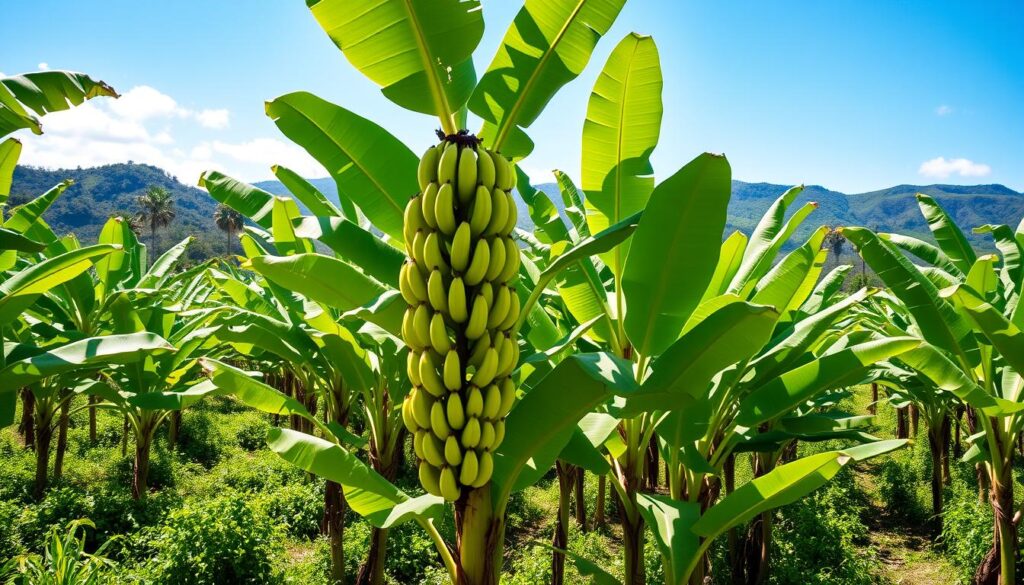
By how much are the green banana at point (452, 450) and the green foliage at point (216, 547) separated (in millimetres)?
3743

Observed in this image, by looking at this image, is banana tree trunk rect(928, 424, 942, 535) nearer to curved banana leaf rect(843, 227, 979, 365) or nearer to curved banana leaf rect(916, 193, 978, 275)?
curved banana leaf rect(916, 193, 978, 275)

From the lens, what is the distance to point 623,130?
2.39 meters

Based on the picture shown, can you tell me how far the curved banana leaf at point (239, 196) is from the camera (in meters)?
2.97

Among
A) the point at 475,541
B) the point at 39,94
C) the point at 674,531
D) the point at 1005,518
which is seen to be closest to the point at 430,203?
the point at 475,541

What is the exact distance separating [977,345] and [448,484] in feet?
10.0

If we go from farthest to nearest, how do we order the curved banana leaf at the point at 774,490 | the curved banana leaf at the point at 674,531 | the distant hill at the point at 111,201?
1. the distant hill at the point at 111,201
2. the curved banana leaf at the point at 674,531
3. the curved banana leaf at the point at 774,490

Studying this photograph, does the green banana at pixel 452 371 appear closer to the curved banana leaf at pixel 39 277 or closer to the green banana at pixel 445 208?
the green banana at pixel 445 208

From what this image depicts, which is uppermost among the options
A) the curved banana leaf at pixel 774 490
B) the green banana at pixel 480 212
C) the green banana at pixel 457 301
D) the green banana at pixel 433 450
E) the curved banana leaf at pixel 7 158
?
the curved banana leaf at pixel 7 158

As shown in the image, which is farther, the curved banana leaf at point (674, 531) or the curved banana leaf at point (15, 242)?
Result: the curved banana leaf at point (15, 242)

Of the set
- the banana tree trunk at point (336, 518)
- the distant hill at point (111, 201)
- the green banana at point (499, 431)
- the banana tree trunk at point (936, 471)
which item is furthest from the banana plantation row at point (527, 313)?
the distant hill at point (111, 201)

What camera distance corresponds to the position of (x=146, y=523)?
591 centimetres

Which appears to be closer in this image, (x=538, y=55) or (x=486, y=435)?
(x=486, y=435)

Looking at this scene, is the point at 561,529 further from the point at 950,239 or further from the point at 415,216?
the point at 950,239

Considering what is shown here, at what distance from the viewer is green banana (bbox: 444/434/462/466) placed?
1734mm
